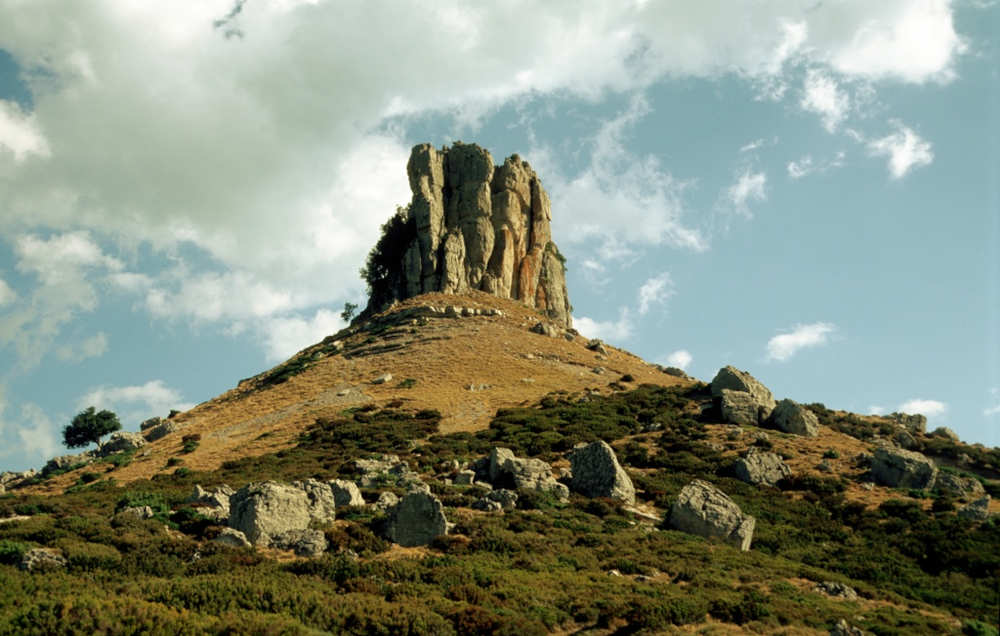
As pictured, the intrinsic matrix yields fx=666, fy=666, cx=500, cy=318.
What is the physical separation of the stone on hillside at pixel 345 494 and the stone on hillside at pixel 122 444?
32769 mm

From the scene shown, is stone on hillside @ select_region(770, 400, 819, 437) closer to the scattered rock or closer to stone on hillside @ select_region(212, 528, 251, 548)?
the scattered rock

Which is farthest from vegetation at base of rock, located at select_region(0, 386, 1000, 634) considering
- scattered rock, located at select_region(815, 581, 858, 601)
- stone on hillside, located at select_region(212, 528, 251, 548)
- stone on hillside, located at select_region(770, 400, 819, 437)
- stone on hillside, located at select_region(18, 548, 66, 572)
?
stone on hillside, located at select_region(770, 400, 819, 437)

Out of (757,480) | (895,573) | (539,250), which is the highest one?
(539,250)

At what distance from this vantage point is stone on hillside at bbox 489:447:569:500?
1362 inches

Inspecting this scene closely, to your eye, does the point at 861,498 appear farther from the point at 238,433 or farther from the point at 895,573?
the point at 238,433

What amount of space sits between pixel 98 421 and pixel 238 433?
29.2 metres

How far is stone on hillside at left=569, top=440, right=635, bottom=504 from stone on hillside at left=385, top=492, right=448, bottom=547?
1145 cm

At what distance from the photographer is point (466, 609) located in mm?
17734

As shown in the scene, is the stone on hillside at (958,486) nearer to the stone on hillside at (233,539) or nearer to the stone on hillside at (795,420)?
the stone on hillside at (795,420)

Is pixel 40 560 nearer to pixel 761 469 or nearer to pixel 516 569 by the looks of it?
pixel 516 569

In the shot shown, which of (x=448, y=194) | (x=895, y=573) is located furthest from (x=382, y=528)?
(x=448, y=194)

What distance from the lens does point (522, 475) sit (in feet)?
116

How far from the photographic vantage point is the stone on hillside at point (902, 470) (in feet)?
125

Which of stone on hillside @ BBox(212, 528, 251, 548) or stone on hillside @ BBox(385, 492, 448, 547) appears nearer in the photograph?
stone on hillside @ BBox(212, 528, 251, 548)
